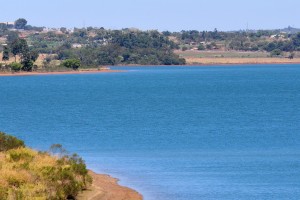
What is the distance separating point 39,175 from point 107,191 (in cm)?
Answer: 583

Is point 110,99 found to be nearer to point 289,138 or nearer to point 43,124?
point 43,124

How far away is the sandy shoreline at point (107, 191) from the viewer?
37719 millimetres

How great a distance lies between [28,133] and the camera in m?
66.7

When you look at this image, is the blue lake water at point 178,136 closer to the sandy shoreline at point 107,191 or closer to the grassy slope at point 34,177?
the sandy shoreline at point 107,191

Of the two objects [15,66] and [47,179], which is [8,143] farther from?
[15,66]

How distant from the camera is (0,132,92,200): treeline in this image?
3166 centimetres

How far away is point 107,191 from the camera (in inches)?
1567

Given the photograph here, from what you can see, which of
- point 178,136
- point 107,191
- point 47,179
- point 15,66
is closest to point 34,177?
point 47,179

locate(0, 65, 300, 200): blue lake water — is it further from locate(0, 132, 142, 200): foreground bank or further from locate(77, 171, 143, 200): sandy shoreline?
locate(0, 132, 142, 200): foreground bank

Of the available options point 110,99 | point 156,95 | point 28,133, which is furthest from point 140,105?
point 28,133

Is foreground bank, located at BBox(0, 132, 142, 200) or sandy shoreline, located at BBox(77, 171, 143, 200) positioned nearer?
foreground bank, located at BBox(0, 132, 142, 200)

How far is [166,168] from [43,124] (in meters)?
30.2

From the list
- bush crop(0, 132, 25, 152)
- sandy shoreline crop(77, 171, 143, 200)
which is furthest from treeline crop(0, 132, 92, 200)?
sandy shoreline crop(77, 171, 143, 200)

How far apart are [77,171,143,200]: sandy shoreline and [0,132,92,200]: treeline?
0.43m
